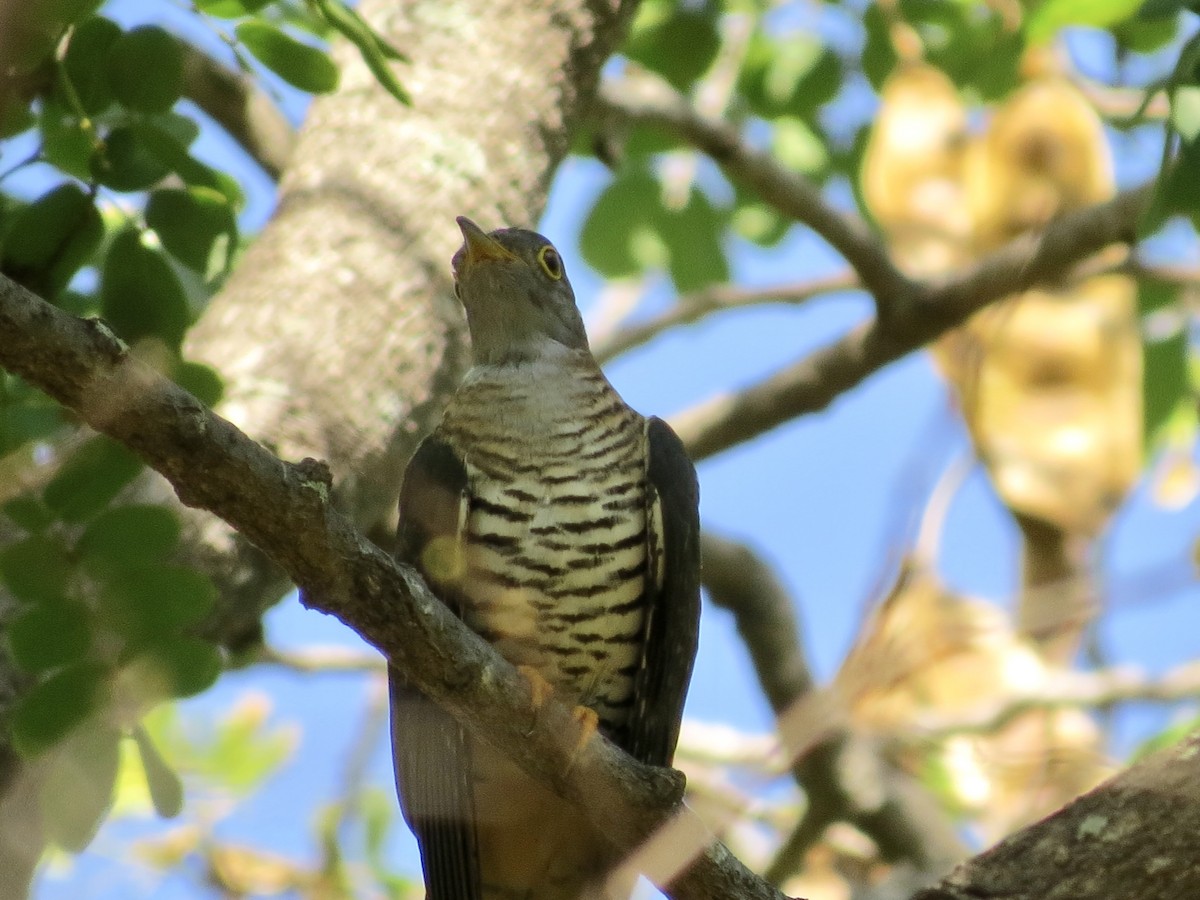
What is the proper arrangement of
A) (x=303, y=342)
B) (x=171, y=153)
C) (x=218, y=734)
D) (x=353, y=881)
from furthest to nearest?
(x=353, y=881)
(x=218, y=734)
(x=303, y=342)
(x=171, y=153)

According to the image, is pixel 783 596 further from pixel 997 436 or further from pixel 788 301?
pixel 997 436

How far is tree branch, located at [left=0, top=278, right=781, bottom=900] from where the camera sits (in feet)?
6.28

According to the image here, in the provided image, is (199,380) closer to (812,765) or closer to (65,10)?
(65,10)

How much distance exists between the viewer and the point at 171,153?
2814 mm

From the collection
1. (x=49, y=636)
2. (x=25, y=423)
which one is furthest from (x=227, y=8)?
(x=49, y=636)

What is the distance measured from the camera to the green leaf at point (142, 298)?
277cm

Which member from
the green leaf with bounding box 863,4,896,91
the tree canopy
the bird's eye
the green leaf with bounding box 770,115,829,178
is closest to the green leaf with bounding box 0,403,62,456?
the tree canopy

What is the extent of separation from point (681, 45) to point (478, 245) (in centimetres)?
139

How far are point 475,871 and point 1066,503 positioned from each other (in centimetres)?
476

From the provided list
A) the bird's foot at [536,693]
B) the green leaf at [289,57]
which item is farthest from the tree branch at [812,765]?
the green leaf at [289,57]

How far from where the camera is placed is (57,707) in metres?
2.43

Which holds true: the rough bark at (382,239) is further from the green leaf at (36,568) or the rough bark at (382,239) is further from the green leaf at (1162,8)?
the green leaf at (1162,8)

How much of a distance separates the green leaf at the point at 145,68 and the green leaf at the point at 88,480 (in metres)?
0.68

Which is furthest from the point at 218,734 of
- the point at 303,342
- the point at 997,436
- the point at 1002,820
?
the point at 997,436
